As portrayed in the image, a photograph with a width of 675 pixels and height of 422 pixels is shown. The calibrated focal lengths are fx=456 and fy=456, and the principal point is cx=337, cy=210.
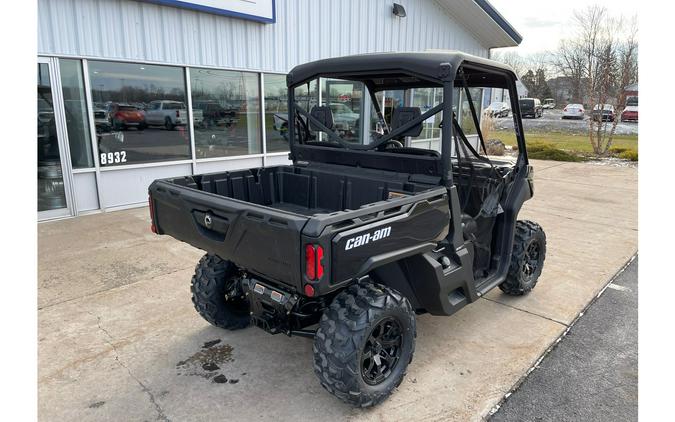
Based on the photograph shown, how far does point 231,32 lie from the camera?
310 inches

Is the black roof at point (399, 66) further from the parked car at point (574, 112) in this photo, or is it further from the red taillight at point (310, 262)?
the parked car at point (574, 112)

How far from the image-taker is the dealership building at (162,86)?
6.30 metres

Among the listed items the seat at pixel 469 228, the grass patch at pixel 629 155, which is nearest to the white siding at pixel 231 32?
the seat at pixel 469 228

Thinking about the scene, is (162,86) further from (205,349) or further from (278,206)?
(205,349)

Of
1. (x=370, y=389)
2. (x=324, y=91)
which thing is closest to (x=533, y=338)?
(x=370, y=389)

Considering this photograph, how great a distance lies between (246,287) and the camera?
112 inches

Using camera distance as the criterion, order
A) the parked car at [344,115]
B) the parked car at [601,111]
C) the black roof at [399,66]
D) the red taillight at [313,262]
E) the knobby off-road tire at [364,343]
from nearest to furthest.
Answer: the red taillight at [313,262], the knobby off-road tire at [364,343], the black roof at [399,66], the parked car at [344,115], the parked car at [601,111]

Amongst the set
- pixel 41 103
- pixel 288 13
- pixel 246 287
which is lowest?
pixel 246 287

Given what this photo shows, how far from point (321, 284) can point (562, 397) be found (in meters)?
1.76

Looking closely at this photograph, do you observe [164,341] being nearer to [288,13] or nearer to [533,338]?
[533,338]

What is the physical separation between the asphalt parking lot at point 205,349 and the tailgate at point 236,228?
88cm

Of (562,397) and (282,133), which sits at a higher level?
(282,133)

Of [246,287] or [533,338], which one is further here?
→ [533,338]

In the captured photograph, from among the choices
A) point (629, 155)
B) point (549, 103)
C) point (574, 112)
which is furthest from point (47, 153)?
point (549, 103)
